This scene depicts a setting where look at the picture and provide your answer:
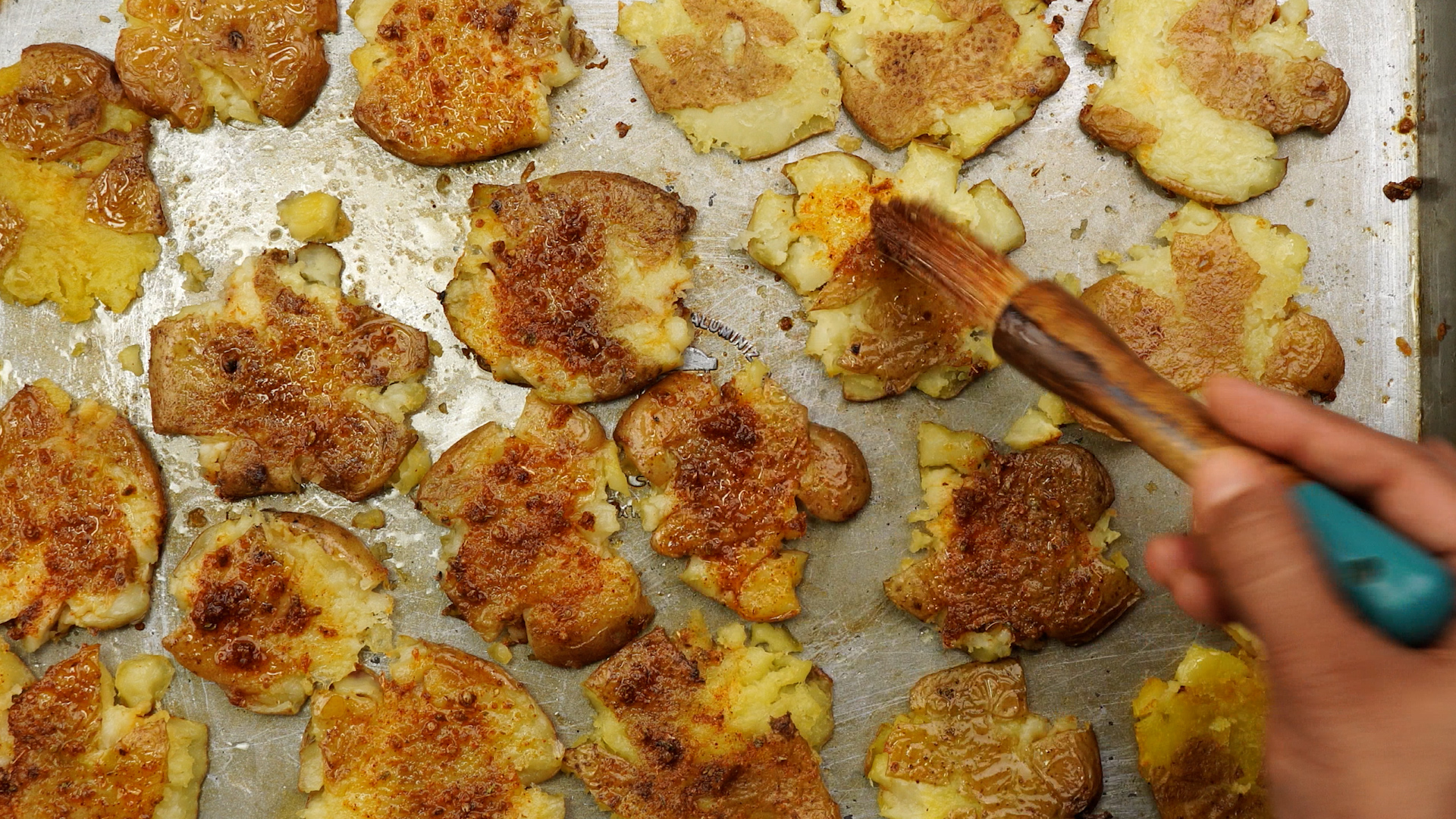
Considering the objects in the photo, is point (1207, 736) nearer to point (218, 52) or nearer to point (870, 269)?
point (870, 269)

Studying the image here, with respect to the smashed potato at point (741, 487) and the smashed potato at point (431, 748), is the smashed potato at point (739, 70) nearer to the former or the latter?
the smashed potato at point (741, 487)

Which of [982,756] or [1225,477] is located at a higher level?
[1225,477]

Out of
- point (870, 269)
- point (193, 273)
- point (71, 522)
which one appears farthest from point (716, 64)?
point (71, 522)

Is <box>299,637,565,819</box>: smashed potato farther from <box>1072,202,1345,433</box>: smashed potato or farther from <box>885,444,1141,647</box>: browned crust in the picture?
<box>1072,202,1345,433</box>: smashed potato

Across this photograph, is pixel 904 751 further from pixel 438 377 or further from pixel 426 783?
pixel 438 377

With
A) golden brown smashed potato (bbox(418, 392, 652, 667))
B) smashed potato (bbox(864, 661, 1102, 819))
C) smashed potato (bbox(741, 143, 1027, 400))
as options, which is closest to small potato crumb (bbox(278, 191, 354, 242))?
golden brown smashed potato (bbox(418, 392, 652, 667))
